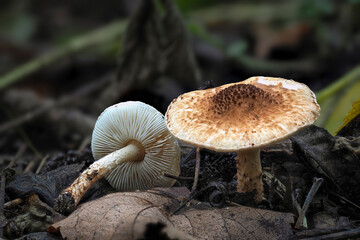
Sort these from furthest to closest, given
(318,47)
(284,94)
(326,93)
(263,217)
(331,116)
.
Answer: (318,47) < (326,93) < (331,116) < (284,94) < (263,217)

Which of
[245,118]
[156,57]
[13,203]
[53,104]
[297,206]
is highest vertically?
[245,118]

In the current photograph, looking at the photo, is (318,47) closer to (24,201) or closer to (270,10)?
(270,10)

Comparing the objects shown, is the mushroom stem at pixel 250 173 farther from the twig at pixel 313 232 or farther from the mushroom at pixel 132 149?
the mushroom at pixel 132 149

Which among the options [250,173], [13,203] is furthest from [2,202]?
[250,173]

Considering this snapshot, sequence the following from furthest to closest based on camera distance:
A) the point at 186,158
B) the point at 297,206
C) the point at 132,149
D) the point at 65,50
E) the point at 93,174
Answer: the point at 65,50 → the point at 186,158 → the point at 132,149 → the point at 93,174 → the point at 297,206

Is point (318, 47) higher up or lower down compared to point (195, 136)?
lower down

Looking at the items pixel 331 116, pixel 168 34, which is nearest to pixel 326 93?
pixel 331 116

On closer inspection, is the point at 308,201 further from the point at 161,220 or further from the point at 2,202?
the point at 2,202

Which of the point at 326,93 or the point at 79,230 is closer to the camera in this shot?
the point at 79,230
